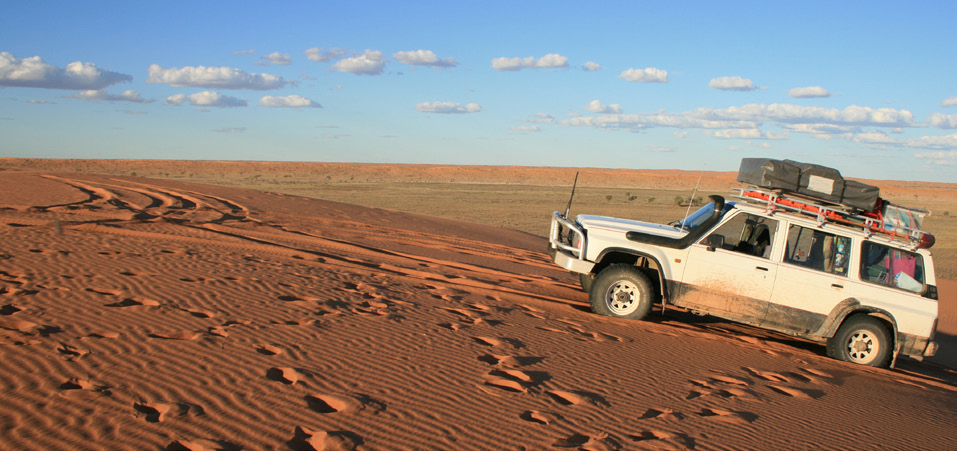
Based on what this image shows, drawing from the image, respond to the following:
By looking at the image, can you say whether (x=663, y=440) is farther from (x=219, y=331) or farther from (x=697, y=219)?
(x=697, y=219)

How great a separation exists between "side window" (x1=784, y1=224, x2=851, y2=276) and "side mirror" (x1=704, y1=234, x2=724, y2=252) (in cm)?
80

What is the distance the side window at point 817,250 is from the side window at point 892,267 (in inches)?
9.9

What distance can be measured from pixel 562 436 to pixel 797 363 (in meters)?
4.58

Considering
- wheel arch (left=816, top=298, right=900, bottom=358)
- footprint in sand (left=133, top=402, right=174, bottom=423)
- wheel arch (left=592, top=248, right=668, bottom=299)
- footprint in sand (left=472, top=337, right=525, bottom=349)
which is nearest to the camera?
footprint in sand (left=133, top=402, right=174, bottom=423)

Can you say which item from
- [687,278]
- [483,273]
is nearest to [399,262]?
[483,273]

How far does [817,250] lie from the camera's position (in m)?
8.25

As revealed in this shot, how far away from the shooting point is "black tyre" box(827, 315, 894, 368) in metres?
8.31

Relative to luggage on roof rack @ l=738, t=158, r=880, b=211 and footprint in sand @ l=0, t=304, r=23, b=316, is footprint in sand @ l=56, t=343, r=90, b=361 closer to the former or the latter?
footprint in sand @ l=0, t=304, r=23, b=316

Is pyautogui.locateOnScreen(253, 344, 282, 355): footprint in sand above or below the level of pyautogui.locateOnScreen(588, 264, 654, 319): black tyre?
below

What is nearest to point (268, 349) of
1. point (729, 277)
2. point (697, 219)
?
point (729, 277)

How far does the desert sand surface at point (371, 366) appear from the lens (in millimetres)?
4414

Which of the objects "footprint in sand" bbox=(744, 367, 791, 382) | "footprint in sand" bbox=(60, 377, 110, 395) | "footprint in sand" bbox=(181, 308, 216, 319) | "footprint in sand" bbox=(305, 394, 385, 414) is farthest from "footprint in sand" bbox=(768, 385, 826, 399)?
"footprint in sand" bbox=(60, 377, 110, 395)

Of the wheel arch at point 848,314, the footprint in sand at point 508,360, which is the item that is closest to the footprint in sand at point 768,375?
the wheel arch at point 848,314

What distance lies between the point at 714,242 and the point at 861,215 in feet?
6.34
